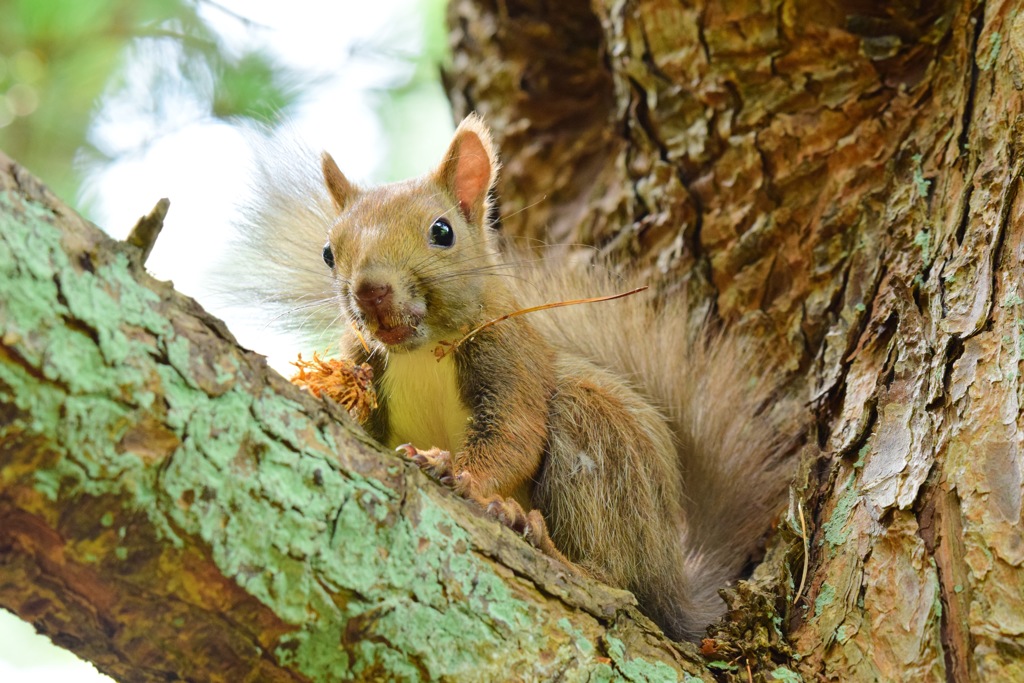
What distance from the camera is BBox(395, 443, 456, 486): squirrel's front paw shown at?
182 cm

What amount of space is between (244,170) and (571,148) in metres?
1.43

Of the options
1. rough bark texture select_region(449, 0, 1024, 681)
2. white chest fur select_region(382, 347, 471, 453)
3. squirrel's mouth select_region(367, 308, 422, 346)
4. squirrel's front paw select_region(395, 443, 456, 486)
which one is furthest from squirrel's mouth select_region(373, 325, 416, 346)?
rough bark texture select_region(449, 0, 1024, 681)

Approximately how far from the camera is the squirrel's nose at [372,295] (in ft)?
6.86

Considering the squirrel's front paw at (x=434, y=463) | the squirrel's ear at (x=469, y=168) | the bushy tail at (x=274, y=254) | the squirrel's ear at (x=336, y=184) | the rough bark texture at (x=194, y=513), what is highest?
the squirrel's ear at (x=469, y=168)

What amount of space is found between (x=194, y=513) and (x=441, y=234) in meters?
1.20

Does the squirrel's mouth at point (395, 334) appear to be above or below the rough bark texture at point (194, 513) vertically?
above

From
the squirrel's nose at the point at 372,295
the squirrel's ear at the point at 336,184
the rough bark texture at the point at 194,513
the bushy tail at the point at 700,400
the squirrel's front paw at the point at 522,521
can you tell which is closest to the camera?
the rough bark texture at the point at 194,513

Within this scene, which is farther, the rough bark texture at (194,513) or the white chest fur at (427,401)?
the white chest fur at (427,401)

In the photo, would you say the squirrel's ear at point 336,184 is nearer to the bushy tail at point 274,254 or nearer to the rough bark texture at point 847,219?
the bushy tail at point 274,254

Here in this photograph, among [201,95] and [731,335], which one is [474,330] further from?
[201,95]

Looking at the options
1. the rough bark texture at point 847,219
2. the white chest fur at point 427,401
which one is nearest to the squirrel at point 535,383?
the white chest fur at point 427,401

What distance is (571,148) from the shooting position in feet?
11.9

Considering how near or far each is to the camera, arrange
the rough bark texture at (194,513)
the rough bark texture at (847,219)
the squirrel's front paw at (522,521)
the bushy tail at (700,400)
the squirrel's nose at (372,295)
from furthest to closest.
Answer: the bushy tail at (700,400) → the squirrel's nose at (372,295) → the squirrel's front paw at (522,521) → the rough bark texture at (847,219) → the rough bark texture at (194,513)

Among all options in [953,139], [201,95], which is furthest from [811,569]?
[201,95]
